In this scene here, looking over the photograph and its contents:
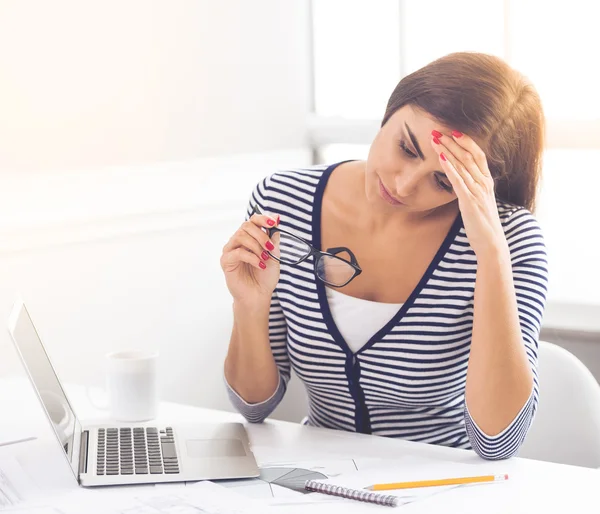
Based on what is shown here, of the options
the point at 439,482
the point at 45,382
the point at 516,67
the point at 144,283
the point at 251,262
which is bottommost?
the point at 144,283

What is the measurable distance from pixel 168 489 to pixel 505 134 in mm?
772

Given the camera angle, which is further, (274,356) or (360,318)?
(274,356)

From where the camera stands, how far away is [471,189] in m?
1.36

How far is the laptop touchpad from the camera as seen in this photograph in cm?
125

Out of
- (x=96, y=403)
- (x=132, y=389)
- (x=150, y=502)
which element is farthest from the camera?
(x=96, y=403)

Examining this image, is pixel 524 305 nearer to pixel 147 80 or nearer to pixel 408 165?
pixel 408 165

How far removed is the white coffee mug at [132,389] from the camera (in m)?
1.45

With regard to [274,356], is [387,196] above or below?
above

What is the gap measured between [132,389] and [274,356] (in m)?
0.28

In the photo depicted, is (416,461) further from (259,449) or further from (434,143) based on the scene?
(434,143)

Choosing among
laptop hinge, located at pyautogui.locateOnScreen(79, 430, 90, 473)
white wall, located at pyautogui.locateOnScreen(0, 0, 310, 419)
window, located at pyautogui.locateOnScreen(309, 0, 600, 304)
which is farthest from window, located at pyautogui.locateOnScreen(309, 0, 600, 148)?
laptop hinge, located at pyautogui.locateOnScreen(79, 430, 90, 473)

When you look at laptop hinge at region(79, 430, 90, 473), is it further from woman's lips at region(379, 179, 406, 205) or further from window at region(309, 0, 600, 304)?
window at region(309, 0, 600, 304)

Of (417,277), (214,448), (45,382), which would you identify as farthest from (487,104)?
(45,382)

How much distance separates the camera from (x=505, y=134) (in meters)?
1.45
